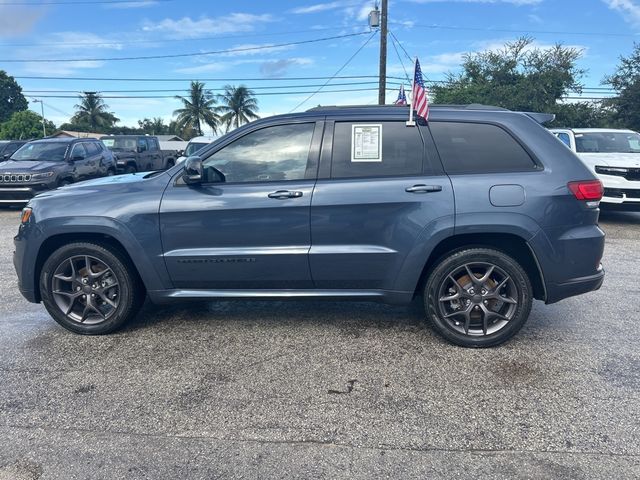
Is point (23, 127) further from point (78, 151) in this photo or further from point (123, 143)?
point (78, 151)

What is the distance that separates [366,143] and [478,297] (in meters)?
1.48

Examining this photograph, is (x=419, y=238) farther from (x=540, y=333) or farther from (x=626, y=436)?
(x=626, y=436)

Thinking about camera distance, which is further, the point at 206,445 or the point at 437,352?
the point at 437,352

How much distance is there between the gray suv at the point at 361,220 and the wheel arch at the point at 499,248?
12 millimetres

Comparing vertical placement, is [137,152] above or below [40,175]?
above

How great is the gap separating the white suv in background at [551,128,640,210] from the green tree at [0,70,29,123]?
8903cm

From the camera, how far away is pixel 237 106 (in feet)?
185

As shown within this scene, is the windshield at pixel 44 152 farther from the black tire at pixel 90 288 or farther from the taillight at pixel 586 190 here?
the taillight at pixel 586 190

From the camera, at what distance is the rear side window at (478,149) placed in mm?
3709

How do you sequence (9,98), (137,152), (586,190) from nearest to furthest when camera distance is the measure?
(586,190)
(137,152)
(9,98)

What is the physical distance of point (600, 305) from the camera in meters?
4.86

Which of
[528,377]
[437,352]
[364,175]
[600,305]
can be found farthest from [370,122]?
[600,305]

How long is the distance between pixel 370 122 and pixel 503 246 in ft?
4.69

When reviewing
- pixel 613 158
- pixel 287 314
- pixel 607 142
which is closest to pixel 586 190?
pixel 287 314
